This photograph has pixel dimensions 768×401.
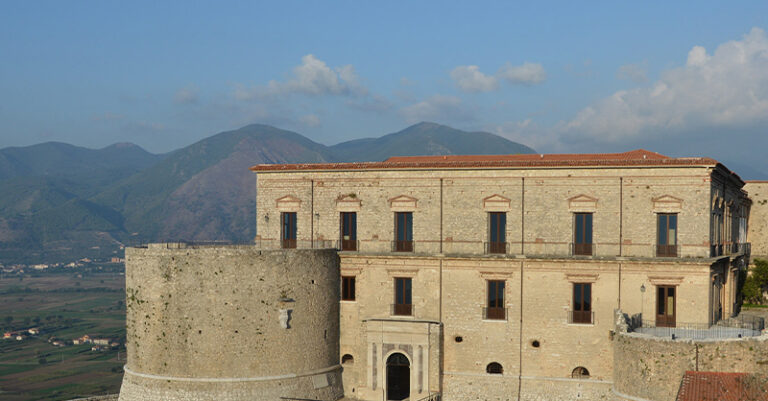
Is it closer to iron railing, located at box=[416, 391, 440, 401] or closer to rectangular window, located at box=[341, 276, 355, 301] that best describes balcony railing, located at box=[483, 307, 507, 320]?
iron railing, located at box=[416, 391, 440, 401]

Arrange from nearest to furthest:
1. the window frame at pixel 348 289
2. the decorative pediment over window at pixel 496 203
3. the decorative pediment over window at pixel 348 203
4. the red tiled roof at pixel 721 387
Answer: the red tiled roof at pixel 721 387
the decorative pediment over window at pixel 496 203
the window frame at pixel 348 289
the decorative pediment over window at pixel 348 203

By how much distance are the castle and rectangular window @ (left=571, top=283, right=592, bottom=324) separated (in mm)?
84

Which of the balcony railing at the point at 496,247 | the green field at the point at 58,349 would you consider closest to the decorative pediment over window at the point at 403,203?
the balcony railing at the point at 496,247

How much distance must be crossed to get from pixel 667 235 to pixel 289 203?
755 inches

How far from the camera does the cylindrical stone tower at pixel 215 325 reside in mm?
33875

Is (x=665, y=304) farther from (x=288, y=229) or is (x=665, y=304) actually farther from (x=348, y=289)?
(x=288, y=229)

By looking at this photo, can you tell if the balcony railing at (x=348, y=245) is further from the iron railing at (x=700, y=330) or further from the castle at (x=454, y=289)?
the iron railing at (x=700, y=330)

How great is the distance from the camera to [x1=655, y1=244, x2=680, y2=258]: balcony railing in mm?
33225

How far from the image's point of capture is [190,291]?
1340 inches

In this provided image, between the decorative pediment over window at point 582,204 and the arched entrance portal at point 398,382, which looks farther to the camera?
the arched entrance portal at point 398,382

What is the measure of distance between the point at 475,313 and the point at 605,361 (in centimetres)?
643

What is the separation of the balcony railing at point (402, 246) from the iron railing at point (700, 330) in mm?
11435

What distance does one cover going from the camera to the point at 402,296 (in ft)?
121

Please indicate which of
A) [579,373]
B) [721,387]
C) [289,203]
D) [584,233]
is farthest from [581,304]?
[289,203]
